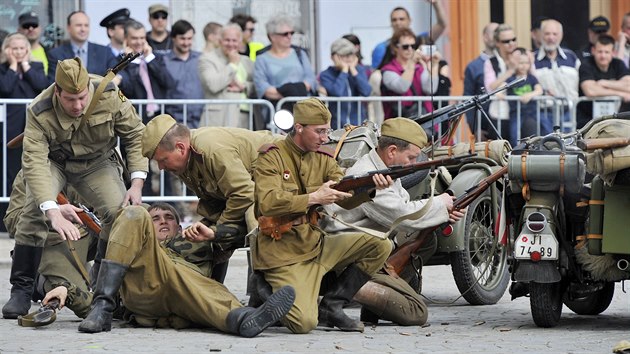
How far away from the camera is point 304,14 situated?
19.1m

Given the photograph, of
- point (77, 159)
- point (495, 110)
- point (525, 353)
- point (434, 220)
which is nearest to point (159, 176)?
point (495, 110)

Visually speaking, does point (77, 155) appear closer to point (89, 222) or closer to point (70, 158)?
point (70, 158)

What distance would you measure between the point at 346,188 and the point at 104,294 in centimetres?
147

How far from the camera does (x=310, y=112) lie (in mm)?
9766

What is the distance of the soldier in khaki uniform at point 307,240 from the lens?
9680 millimetres

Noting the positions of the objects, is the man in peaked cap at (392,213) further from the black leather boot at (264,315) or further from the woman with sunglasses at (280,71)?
the woman with sunglasses at (280,71)

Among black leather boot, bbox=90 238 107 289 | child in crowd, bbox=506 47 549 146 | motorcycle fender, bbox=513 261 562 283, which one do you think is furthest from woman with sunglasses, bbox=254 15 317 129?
motorcycle fender, bbox=513 261 562 283

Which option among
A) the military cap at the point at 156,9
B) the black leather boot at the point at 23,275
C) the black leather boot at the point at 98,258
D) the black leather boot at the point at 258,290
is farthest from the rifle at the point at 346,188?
the military cap at the point at 156,9

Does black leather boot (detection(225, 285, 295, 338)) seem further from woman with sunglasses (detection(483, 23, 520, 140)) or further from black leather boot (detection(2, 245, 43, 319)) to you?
woman with sunglasses (detection(483, 23, 520, 140))

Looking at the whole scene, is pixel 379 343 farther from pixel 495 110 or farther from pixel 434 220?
pixel 495 110

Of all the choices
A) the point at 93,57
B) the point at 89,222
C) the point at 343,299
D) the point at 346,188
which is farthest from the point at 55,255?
the point at 93,57

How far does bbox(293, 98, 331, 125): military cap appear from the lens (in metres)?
9.75

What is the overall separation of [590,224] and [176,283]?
239 cm

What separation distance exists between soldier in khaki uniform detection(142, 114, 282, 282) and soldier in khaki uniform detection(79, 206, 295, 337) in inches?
10.3
